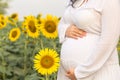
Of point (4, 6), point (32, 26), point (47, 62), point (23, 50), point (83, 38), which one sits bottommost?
point (4, 6)

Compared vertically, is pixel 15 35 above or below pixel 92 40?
below

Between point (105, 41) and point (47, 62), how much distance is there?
63cm

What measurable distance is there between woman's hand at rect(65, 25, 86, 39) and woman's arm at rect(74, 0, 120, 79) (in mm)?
161

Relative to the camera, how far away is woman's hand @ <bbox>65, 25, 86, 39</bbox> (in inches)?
113

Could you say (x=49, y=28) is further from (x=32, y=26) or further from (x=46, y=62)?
(x=46, y=62)

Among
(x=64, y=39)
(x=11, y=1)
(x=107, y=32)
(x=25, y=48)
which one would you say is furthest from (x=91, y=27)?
(x=11, y=1)

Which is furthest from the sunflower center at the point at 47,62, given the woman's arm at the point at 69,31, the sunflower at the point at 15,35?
the sunflower at the point at 15,35

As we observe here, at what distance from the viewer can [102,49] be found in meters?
2.73

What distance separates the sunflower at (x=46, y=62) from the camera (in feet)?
10.5

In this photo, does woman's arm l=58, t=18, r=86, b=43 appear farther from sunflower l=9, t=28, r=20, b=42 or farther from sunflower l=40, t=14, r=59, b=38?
sunflower l=9, t=28, r=20, b=42

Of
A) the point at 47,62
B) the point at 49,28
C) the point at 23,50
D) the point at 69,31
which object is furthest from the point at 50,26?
the point at 69,31

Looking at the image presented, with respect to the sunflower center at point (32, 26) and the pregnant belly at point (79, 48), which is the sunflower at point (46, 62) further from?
the sunflower center at point (32, 26)

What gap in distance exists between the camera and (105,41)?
2.71 meters

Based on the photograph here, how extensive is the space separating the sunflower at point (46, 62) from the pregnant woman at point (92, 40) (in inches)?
9.8
